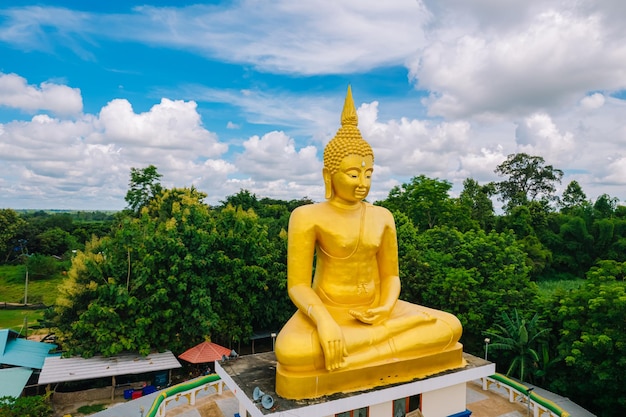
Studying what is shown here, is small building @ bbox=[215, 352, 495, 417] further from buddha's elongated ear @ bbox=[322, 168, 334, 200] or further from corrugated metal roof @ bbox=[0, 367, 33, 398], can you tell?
corrugated metal roof @ bbox=[0, 367, 33, 398]

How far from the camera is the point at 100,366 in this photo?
41.4ft

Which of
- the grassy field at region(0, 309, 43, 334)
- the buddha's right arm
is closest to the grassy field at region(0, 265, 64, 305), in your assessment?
the grassy field at region(0, 309, 43, 334)

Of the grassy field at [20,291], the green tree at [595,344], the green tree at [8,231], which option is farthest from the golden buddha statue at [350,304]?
the green tree at [8,231]

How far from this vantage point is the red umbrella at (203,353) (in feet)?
44.1

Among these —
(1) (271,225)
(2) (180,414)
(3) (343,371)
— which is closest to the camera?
(3) (343,371)

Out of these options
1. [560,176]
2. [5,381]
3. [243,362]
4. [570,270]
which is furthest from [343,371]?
[560,176]

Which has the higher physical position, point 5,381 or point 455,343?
point 455,343

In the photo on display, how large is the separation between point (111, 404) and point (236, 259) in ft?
18.2

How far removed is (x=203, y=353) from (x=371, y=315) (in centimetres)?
741

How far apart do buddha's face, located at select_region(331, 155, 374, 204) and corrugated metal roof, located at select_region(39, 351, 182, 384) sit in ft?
26.6

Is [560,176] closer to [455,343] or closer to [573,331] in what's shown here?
[573,331]

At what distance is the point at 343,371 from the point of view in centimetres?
784

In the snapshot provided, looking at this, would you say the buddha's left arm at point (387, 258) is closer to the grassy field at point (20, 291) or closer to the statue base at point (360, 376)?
the statue base at point (360, 376)

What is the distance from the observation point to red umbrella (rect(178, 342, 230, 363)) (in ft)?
44.1
